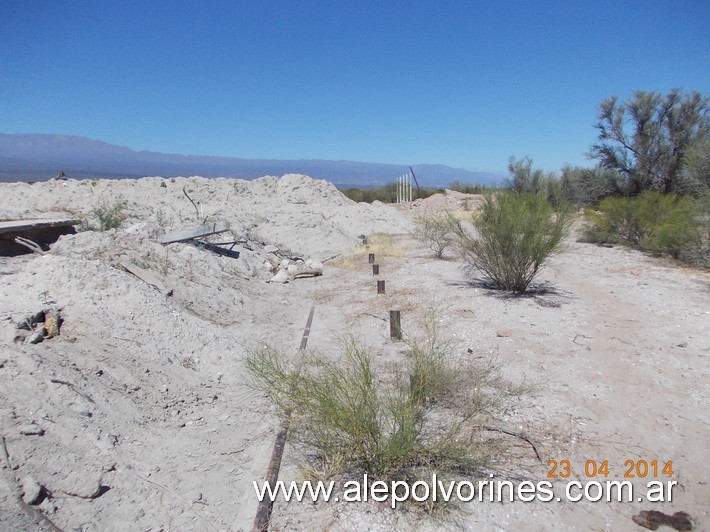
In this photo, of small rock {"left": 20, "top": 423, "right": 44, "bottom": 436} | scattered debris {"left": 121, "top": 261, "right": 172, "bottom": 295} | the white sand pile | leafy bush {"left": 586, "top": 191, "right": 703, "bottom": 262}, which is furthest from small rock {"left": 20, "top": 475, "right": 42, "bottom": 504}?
leafy bush {"left": 586, "top": 191, "right": 703, "bottom": 262}

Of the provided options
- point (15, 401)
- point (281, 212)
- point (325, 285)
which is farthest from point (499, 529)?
point (281, 212)

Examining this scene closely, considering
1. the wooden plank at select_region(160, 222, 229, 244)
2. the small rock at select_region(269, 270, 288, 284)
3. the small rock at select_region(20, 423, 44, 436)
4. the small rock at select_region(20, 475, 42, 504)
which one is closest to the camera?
the small rock at select_region(20, 475, 42, 504)

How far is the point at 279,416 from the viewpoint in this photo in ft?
14.3

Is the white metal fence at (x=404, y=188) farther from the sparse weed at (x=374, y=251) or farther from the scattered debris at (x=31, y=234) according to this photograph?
the scattered debris at (x=31, y=234)

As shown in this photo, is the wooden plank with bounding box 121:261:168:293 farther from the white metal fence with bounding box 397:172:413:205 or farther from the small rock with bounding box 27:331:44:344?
the white metal fence with bounding box 397:172:413:205

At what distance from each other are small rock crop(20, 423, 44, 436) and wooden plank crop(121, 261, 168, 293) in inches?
161

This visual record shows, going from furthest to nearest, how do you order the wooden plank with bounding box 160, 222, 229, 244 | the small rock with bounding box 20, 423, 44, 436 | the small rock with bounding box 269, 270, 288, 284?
the small rock with bounding box 269, 270, 288, 284, the wooden plank with bounding box 160, 222, 229, 244, the small rock with bounding box 20, 423, 44, 436

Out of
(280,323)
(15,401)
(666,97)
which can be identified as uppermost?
(666,97)

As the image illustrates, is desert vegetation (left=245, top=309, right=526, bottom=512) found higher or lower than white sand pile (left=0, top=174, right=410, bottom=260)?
lower

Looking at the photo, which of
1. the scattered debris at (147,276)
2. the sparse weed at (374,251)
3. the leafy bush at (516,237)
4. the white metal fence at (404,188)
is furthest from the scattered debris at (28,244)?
the white metal fence at (404,188)

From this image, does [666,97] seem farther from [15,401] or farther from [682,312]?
[15,401]

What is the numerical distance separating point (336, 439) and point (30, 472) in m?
1.97

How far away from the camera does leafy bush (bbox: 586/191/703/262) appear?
1012 cm

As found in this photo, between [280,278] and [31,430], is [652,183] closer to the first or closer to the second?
[280,278]
